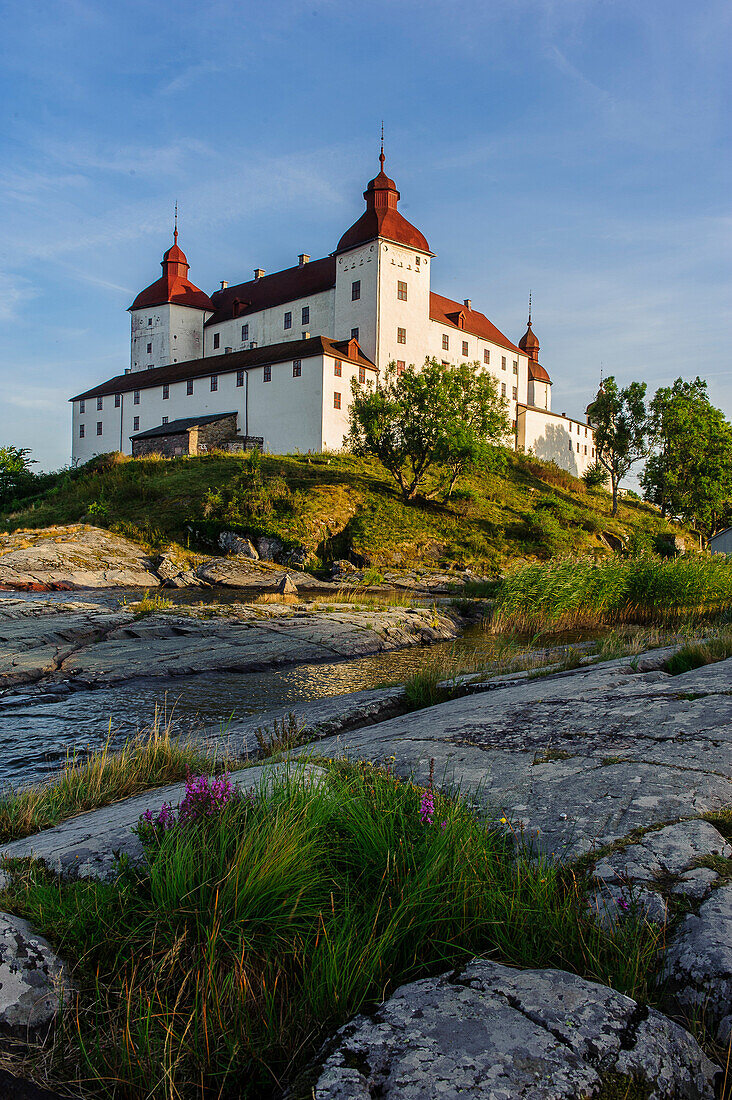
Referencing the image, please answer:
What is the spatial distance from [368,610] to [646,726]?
15.4 metres

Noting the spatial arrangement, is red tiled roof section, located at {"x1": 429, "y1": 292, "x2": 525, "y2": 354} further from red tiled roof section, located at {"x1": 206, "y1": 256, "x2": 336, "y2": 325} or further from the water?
the water

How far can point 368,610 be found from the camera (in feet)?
66.4

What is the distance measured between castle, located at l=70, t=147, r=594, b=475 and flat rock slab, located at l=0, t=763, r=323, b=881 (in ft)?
154

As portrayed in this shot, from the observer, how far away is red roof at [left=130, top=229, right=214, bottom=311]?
229 ft

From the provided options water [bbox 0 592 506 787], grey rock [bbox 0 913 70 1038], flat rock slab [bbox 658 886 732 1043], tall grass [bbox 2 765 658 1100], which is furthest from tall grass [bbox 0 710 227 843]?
flat rock slab [bbox 658 886 732 1043]

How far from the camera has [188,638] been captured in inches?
602

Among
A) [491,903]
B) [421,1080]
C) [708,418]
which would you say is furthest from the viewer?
[708,418]

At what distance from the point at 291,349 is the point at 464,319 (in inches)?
899

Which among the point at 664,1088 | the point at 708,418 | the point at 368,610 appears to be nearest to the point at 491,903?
the point at 664,1088

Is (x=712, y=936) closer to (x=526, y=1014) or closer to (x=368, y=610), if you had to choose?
(x=526, y=1014)

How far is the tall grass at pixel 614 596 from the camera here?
17.5 m

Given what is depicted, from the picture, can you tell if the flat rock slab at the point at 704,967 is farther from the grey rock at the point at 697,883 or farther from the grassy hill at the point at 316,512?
the grassy hill at the point at 316,512

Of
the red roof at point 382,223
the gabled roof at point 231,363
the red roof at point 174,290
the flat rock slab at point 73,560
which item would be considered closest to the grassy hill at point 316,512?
the flat rock slab at point 73,560

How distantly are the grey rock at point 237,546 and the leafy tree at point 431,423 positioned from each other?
12.1 meters
